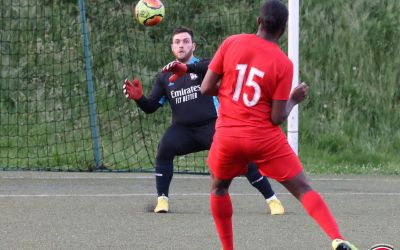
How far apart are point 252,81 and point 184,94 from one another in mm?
3481

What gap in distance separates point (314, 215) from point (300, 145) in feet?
32.8

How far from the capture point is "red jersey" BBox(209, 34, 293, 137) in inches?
283

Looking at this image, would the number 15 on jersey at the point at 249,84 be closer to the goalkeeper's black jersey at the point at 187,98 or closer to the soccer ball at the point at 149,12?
the goalkeeper's black jersey at the point at 187,98

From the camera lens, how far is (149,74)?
18.9 m

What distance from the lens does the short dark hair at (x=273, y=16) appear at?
23.8 ft

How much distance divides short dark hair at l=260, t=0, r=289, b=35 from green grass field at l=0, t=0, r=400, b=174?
858cm

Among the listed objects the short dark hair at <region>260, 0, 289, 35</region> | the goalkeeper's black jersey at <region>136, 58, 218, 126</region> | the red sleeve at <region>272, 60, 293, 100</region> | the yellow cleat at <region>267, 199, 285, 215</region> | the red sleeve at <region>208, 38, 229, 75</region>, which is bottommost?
the yellow cleat at <region>267, 199, 285, 215</region>

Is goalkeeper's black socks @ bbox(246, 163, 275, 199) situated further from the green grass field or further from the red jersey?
the green grass field

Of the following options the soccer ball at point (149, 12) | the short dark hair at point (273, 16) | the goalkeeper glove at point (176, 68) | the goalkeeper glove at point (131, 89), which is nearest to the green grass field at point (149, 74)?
the soccer ball at point (149, 12)

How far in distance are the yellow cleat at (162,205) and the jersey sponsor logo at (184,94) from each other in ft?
3.08

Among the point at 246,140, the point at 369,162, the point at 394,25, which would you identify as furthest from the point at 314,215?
the point at 394,25

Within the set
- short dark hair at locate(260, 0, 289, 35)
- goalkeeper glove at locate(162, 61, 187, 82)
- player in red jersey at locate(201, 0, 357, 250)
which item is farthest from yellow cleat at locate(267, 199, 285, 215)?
short dark hair at locate(260, 0, 289, 35)

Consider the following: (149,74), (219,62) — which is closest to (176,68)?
(219,62)

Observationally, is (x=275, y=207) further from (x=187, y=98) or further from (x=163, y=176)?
(x=187, y=98)
